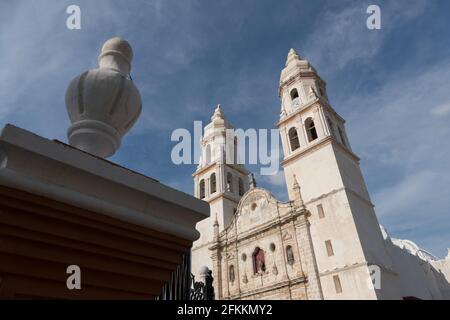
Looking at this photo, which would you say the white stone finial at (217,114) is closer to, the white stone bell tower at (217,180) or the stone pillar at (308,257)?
the white stone bell tower at (217,180)

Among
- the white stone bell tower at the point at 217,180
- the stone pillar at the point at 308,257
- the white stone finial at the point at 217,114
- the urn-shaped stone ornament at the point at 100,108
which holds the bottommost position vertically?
the urn-shaped stone ornament at the point at 100,108

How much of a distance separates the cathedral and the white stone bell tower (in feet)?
0.34

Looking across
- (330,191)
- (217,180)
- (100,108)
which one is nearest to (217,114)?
(217,180)

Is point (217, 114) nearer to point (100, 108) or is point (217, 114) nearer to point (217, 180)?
point (217, 180)

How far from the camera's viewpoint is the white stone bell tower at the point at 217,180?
23.1 m

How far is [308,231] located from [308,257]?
143 cm

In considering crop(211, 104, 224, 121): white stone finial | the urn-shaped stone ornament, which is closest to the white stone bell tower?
crop(211, 104, 224, 121): white stone finial

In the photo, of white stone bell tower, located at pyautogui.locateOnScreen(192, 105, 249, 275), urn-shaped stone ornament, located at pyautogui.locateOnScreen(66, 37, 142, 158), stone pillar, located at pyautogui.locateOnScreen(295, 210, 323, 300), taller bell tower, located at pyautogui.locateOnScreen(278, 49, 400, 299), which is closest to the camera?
urn-shaped stone ornament, located at pyautogui.locateOnScreen(66, 37, 142, 158)

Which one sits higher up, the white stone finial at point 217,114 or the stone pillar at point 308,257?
the white stone finial at point 217,114

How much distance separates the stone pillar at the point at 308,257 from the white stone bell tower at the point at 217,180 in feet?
21.6

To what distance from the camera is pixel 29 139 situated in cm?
149

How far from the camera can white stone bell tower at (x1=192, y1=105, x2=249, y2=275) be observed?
2309 centimetres

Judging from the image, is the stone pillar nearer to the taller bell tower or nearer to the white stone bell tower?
the taller bell tower

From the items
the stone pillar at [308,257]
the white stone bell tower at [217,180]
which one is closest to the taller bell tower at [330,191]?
the stone pillar at [308,257]
